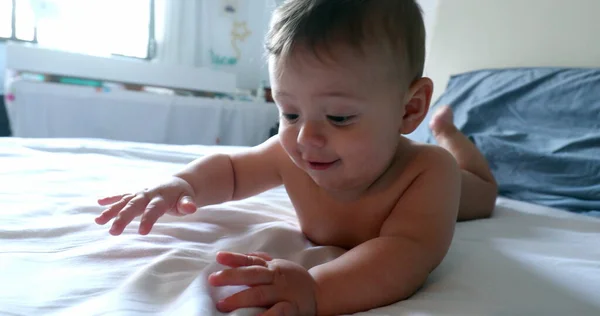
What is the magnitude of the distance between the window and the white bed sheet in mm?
2011

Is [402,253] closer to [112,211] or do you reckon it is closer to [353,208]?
[353,208]

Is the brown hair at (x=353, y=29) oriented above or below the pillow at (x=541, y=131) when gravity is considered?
above

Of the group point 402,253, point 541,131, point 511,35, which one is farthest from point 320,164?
point 511,35

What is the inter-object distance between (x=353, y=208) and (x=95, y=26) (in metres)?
2.58

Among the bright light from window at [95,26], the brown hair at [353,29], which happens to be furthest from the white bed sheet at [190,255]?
the bright light from window at [95,26]

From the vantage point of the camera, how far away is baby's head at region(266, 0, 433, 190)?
53 cm

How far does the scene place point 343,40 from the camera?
1.72 ft

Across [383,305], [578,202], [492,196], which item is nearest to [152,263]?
[383,305]

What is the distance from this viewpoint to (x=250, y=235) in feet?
1.95

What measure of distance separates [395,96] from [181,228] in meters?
0.35

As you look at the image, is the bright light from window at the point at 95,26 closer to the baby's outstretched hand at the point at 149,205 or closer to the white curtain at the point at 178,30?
the white curtain at the point at 178,30

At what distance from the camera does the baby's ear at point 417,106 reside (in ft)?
2.04

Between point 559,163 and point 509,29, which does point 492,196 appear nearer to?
point 559,163

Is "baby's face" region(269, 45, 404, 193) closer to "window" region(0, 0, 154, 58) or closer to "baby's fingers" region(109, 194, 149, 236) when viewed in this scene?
"baby's fingers" region(109, 194, 149, 236)
